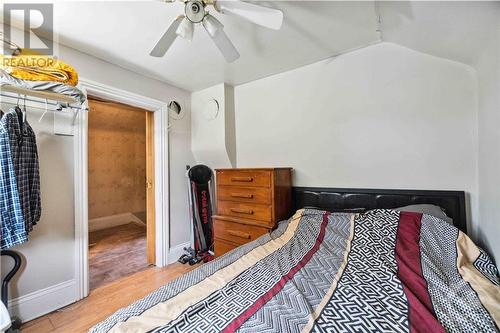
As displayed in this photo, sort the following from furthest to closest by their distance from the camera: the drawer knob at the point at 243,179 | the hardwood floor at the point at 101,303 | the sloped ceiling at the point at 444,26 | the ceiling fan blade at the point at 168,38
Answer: the drawer knob at the point at 243,179, the hardwood floor at the point at 101,303, the ceiling fan blade at the point at 168,38, the sloped ceiling at the point at 444,26

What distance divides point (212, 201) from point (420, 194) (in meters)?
2.24

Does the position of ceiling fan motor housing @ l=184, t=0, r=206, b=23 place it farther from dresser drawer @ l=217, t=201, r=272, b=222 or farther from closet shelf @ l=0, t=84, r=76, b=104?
dresser drawer @ l=217, t=201, r=272, b=222

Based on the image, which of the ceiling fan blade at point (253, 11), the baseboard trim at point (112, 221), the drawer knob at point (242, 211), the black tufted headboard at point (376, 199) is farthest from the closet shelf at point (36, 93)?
Result: the baseboard trim at point (112, 221)

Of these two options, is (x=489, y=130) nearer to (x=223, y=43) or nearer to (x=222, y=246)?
(x=223, y=43)

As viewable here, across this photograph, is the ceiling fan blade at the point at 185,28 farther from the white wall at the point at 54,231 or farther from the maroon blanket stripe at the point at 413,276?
the maroon blanket stripe at the point at 413,276

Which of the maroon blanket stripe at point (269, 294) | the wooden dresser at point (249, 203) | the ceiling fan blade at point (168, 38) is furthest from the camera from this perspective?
the wooden dresser at point (249, 203)

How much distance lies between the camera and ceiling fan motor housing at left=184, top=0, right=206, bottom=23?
1.17m

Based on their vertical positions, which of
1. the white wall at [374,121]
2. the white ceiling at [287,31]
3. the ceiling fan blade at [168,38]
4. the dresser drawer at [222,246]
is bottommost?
the dresser drawer at [222,246]

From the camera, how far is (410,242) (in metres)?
1.33

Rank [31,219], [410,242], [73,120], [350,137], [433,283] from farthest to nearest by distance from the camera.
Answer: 1. [350,137]
2. [73,120]
3. [31,219]
4. [410,242]
5. [433,283]

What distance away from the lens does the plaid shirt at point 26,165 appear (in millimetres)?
1499

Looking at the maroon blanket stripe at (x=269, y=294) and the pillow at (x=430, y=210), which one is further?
the pillow at (x=430, y=210)

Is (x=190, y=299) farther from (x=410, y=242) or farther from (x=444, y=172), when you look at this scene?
(x=444, y=172)

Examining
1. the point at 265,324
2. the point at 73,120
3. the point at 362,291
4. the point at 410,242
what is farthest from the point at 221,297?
the point at 73,120
